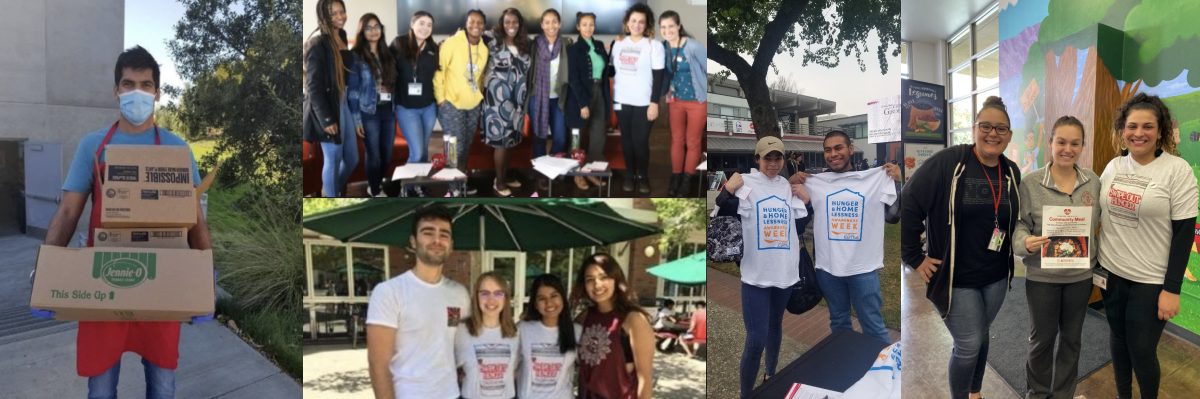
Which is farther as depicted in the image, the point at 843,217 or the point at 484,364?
the point at 843,217

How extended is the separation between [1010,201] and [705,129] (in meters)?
1.65

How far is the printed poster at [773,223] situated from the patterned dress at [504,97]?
4.08 ft

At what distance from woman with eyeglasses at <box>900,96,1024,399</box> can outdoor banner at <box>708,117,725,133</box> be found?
1040 millimetres

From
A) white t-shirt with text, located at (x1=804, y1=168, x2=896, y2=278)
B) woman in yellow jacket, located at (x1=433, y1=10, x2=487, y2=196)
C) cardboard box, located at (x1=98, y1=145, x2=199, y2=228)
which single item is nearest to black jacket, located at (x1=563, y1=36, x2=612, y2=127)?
woman in yellow jacket, located at (x1=433, y1=10, x2=487, y2=196)

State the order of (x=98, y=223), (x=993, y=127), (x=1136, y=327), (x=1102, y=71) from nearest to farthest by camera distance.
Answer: (x=98, y=223)
(x=993, y=127)
(x=1136, y=327)
(x=1102, y=71)

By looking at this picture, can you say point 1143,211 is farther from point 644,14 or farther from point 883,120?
point 644,14

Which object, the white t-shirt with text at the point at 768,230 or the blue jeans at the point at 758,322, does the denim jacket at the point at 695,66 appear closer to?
the white t-shirt with text at the point at 768,230

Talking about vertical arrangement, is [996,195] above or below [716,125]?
below

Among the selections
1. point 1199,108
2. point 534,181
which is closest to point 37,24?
point 534,181

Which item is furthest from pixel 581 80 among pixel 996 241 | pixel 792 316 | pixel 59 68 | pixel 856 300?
pixel 59 68

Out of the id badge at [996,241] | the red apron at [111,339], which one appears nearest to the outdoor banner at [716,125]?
the id badge at [996,241]

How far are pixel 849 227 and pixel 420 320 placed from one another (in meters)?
2.16

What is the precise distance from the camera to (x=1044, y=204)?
298cm

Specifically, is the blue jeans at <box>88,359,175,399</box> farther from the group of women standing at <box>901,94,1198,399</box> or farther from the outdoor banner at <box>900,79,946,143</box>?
the outdoor banner at <box>900,79,946,143</box>
